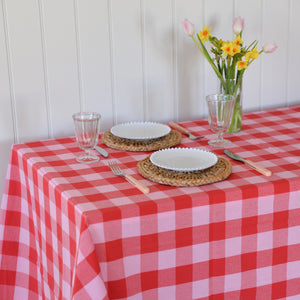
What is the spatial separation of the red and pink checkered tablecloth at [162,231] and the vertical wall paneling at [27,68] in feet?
0.85

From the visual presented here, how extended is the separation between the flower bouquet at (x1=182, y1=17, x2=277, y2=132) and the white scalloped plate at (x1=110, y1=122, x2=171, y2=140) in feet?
0.74

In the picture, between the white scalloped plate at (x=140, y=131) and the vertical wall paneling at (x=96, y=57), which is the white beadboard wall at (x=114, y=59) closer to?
the vertical wall paneling at (x=96, y=57)

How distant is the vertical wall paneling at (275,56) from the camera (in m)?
2.21

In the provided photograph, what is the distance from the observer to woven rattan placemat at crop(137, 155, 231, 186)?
4.71ft

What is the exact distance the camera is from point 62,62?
6.33 ft

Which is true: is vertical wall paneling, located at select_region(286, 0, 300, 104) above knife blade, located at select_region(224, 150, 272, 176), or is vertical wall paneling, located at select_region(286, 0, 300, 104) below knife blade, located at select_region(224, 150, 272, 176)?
above

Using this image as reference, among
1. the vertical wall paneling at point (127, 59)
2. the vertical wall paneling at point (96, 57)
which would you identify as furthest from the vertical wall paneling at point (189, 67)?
the vertical wall paneling at point (96, 57)

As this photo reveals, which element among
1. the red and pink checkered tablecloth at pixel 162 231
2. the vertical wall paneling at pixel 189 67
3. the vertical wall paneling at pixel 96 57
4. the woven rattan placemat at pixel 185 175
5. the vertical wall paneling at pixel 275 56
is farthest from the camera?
the vertical wall paneling at pixel 275 56

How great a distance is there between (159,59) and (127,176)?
0.71m

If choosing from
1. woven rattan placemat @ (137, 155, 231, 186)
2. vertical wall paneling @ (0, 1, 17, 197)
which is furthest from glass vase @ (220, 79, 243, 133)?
vertical wall paneling @ (0, 1, 17, 197)

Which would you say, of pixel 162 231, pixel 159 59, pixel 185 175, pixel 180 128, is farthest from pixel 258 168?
pixel 159 59

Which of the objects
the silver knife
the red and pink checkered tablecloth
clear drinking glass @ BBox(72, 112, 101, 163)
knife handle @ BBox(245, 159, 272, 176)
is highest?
clear drinking glass @ BBox(72, 112, 101, 163)

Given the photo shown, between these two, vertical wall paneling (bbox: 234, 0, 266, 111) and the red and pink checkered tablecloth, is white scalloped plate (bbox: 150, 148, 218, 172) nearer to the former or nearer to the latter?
the red and pink checkered tablecloth

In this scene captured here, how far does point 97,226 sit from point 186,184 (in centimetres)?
26
